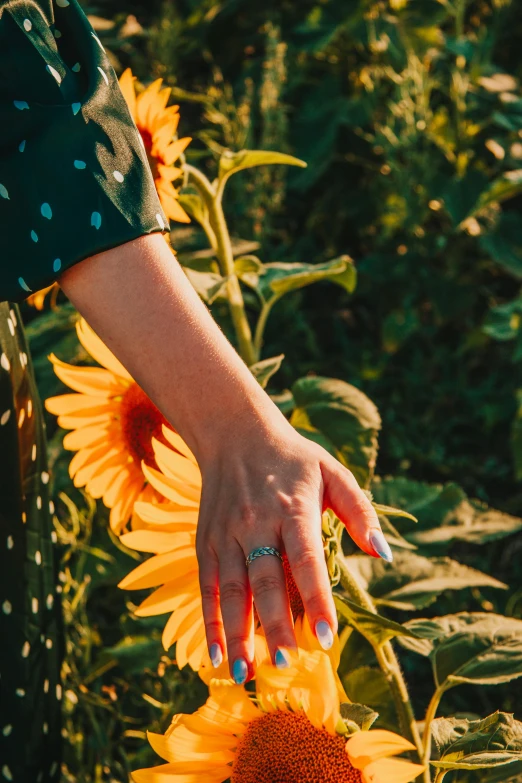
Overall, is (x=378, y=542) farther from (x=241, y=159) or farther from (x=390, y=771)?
(x=241, y=159)

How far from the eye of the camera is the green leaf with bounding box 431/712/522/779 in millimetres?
628

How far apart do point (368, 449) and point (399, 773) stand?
0.43 meters

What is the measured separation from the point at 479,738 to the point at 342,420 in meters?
0.40

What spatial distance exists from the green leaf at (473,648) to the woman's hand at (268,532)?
26 centimetres

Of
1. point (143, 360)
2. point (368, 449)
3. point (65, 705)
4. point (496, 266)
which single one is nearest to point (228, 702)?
point (143, 360)

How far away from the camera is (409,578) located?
36.5 inches

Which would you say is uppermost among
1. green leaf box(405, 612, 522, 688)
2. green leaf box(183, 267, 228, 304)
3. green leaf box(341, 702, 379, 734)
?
green leaf box(183, 267, 228, 304)

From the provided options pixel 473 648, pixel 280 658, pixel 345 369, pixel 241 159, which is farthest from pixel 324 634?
pixel 345 369

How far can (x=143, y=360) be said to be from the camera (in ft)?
1.99

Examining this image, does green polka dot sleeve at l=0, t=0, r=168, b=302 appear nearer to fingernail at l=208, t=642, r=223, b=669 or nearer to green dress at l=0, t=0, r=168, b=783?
green dress at l=0, t=0, r=168, b=783

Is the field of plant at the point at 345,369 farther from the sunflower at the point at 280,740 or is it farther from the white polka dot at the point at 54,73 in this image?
the white polka dot at the point at 54,73

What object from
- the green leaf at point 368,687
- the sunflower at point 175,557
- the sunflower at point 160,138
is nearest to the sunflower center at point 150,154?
the sunflower at point 160,138

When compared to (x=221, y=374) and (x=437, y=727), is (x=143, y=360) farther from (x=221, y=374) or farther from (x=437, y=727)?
(x=437, y=727)

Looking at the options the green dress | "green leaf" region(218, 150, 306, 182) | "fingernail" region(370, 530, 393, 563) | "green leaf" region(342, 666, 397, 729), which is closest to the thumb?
"fingernail" region(370, 530, 393, 563)
